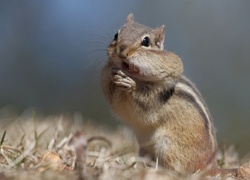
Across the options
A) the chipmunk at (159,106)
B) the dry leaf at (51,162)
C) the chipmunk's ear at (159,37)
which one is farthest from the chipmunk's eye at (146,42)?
the dry leaf at (51,162)

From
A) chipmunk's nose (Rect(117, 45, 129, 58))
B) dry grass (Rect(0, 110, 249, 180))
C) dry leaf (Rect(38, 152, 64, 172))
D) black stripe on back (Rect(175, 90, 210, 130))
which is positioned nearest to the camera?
dry grass (Rect(0, 110, 249, 180))

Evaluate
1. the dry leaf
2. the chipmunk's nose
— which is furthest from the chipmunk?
the dry leaf

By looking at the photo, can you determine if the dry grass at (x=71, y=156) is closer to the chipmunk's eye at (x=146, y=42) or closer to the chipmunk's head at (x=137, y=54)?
the chipmunk's head at (x=137, y=54)

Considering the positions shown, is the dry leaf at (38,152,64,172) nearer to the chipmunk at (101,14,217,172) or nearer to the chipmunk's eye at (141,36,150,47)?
the chipmunk at (101,14,217,172)

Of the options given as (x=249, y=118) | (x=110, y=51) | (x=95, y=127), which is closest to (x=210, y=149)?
(x=110, y=51)

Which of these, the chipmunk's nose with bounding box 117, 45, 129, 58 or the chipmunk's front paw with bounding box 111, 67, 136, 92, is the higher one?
the chipmunk's nose with bounding box 117, 45, 129, 58

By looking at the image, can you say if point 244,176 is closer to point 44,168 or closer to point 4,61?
point 44,168

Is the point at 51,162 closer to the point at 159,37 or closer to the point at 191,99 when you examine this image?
the point at 191,99
